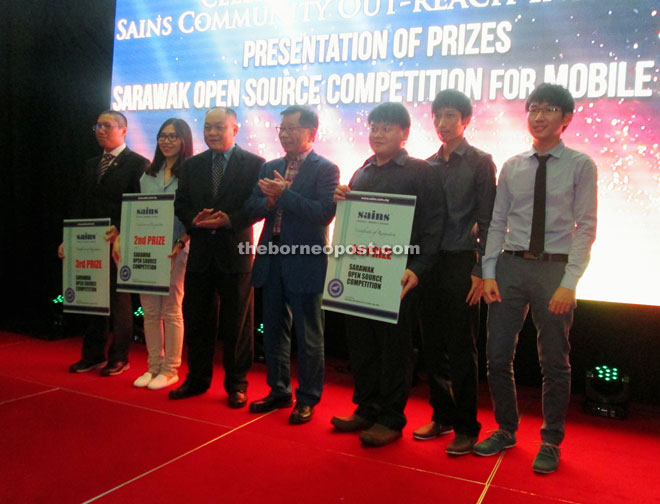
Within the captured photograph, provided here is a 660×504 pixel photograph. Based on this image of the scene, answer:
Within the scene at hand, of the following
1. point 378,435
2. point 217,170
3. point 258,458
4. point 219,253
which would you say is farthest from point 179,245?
point 378,435

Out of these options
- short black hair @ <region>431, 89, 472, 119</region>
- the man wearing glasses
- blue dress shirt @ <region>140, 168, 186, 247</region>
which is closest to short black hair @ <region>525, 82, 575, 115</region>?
the man wearing glasses

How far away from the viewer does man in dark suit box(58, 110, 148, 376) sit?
339 cm

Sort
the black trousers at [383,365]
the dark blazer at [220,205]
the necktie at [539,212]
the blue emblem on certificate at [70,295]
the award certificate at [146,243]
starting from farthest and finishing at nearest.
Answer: the blue emblem on certificate at [70,295] → the award certificate at [146,243] → the dark blazer at [220,205] → the black trousers at [383,365] → the necktie at [539,212]

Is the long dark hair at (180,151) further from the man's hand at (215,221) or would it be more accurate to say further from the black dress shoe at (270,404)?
the black dress shoe at (270,404)

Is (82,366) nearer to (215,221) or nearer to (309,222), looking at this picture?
(215,221)

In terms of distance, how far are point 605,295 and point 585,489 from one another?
4.36ft

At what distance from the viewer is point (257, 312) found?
4.22 meters

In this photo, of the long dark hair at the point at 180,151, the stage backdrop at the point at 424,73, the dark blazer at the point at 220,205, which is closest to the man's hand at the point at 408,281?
the dark blazer at the point at 220,205

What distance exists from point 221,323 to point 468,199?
4.95 feet

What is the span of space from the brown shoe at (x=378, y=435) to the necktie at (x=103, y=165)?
2.34 meters

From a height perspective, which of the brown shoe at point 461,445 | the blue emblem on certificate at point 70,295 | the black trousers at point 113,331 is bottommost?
the brown shoe at point 461,445

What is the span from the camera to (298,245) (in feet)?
8.72

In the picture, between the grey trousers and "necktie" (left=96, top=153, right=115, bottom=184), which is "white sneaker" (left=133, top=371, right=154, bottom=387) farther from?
the grey trousers

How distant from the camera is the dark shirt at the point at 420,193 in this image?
90.2 inches
